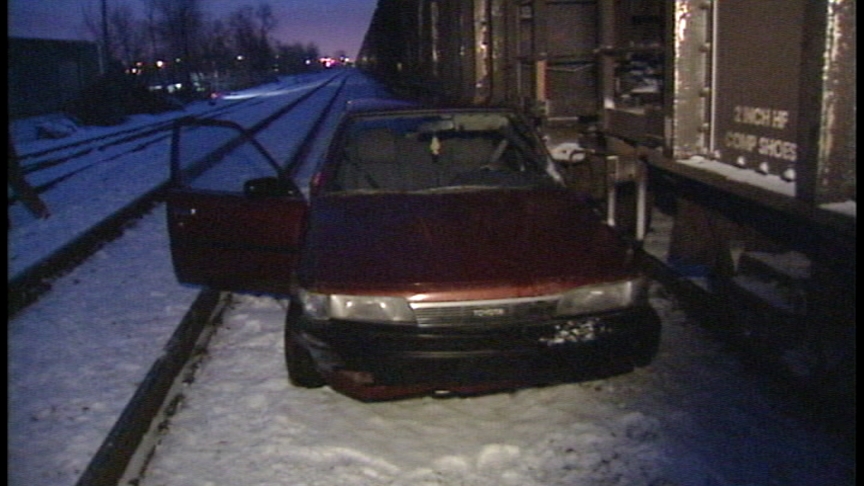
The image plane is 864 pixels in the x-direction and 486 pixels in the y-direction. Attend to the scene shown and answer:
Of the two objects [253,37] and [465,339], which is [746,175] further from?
[253,37]

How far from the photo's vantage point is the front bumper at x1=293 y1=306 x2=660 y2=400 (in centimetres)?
444

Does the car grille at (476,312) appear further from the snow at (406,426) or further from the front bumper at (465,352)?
the snow at (406,426)

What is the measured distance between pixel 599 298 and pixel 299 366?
5.06 feet

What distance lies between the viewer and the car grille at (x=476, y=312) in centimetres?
446

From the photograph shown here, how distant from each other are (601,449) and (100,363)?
10.3ft

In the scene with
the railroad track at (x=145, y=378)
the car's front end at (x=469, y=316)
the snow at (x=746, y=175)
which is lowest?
the railroad track at (x=145, y=378)

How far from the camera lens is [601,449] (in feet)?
14.1

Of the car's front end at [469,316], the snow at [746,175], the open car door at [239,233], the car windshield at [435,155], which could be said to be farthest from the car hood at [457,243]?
the snow at [746,175]

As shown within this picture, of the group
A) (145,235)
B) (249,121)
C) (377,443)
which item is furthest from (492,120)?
(249,121)

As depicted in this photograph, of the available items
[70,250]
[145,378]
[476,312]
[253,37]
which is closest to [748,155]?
[476,312]

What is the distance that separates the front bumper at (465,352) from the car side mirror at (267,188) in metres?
1.55

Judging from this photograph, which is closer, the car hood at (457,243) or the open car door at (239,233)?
the car hood at (457,243)

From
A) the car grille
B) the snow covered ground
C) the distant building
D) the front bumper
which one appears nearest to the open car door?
the snow covered ground

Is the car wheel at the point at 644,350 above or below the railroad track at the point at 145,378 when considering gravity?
above
